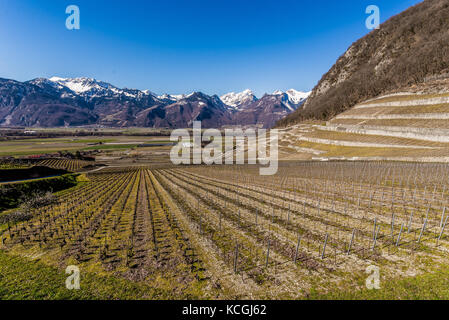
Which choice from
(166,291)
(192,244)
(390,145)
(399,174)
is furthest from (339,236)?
(390,145)

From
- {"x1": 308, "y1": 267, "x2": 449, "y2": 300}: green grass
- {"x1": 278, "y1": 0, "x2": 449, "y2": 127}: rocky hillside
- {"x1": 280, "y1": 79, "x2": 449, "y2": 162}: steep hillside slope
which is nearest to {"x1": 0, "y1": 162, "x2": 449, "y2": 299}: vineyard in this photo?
{"x1": 308, "y1": 267, "x2": 449, "y2": 300}: green grass

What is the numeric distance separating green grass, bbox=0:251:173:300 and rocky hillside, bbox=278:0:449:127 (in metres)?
136

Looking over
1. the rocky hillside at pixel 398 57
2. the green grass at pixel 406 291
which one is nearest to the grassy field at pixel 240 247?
the green grass at pixel 406 291

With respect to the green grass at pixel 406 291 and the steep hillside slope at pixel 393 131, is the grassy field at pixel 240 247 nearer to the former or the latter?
the green grass at pixel 406 291

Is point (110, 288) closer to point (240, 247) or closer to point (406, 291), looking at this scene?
point (240, 247)

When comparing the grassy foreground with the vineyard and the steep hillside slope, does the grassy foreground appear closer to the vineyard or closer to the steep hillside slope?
the vineyard

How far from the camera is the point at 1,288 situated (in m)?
12.8

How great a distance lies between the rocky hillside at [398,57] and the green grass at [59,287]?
136 m

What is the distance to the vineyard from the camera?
13.1 metres

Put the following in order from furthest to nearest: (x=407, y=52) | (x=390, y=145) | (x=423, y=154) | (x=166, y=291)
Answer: (x=407, y=52) < (x=390, y=145) < (x=423, y=154) < (x=166, y=291)

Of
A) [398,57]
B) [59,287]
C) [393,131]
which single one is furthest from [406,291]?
[398,57]
